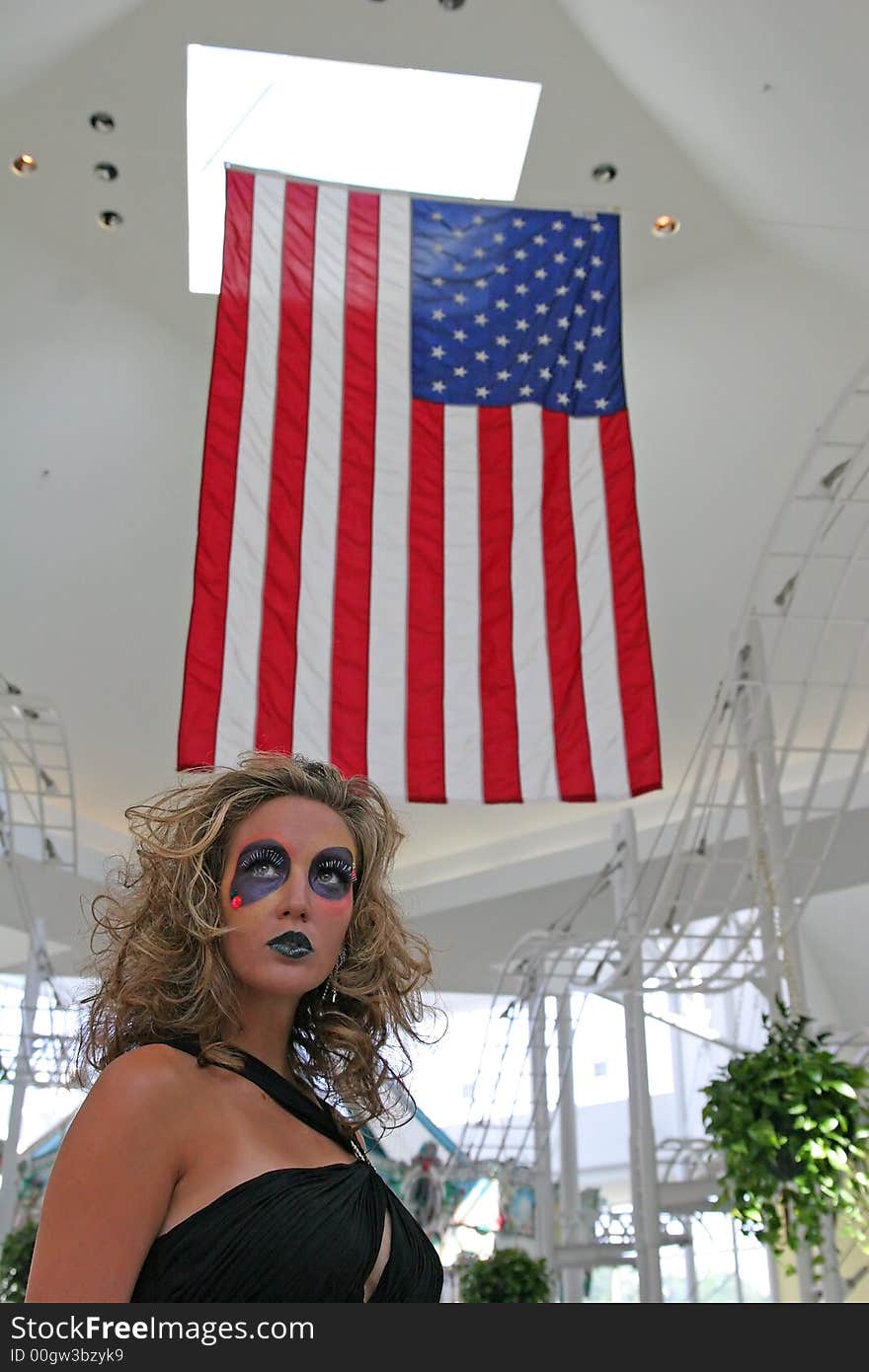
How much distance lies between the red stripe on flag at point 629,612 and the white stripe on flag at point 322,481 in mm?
1372

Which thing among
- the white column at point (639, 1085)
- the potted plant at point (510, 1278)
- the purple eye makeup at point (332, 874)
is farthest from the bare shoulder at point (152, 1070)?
the potted plant at point (510, 1278)

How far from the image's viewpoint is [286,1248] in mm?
1304

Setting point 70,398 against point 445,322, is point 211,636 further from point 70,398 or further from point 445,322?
point 70,398

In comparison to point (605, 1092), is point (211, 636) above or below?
below

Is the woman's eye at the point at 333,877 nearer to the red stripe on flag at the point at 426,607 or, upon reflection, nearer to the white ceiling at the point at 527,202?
the red stripe on flag at the point at 426,607

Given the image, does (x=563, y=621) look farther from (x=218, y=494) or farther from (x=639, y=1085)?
(x=639, y=1085)

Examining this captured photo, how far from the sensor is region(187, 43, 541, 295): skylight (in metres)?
7.95

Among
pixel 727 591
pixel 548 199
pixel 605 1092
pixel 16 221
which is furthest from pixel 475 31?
Result: pixel 605 1092

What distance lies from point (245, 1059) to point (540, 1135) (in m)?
10.0

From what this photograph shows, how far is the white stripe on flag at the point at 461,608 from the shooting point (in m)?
6.22

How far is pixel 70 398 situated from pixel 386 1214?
351 inches

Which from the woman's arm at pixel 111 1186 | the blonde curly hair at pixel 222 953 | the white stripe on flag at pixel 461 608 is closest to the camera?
the woman's arm at pixel 111 1186

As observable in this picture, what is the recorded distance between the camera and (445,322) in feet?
22.2

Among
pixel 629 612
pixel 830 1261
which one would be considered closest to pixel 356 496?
pixel 629 612
